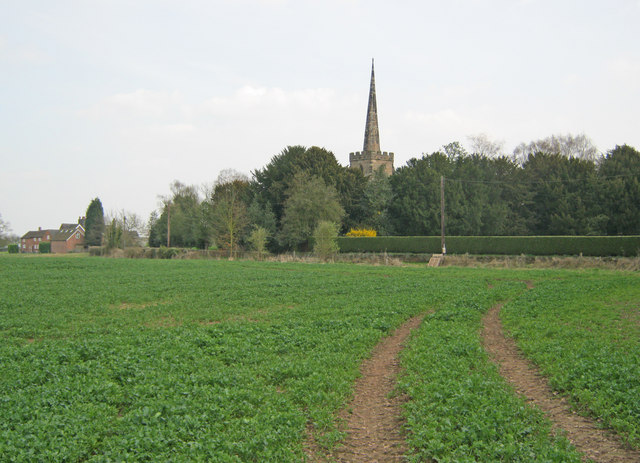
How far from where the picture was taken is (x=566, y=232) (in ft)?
164

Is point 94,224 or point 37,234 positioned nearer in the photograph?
point 94,224

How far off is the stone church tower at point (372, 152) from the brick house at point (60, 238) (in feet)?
213

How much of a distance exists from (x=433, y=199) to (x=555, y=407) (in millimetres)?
48523

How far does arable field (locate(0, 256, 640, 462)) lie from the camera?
559cm

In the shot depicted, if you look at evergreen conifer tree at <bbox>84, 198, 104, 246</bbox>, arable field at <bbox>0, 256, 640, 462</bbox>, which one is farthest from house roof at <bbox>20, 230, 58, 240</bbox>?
arable field at <bbox>0, 256, 640, 462</bbox>

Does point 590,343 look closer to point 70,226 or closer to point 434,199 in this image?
point 434,199

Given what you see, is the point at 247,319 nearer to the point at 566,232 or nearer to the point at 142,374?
the point at 142,374

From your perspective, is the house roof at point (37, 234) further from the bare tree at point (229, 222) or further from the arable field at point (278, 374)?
the arable field at point (278, 374)

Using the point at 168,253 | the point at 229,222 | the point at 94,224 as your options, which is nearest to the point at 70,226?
the point at 94,224

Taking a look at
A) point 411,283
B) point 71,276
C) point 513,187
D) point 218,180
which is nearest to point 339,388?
point 411,283

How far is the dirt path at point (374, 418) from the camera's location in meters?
5.77

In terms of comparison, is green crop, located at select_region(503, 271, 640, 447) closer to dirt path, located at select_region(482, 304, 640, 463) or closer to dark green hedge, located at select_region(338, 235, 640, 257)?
dirt path, located at select_region(482, 304, 640, 463)

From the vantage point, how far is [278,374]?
8.27 m

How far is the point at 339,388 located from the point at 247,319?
21.8ft
